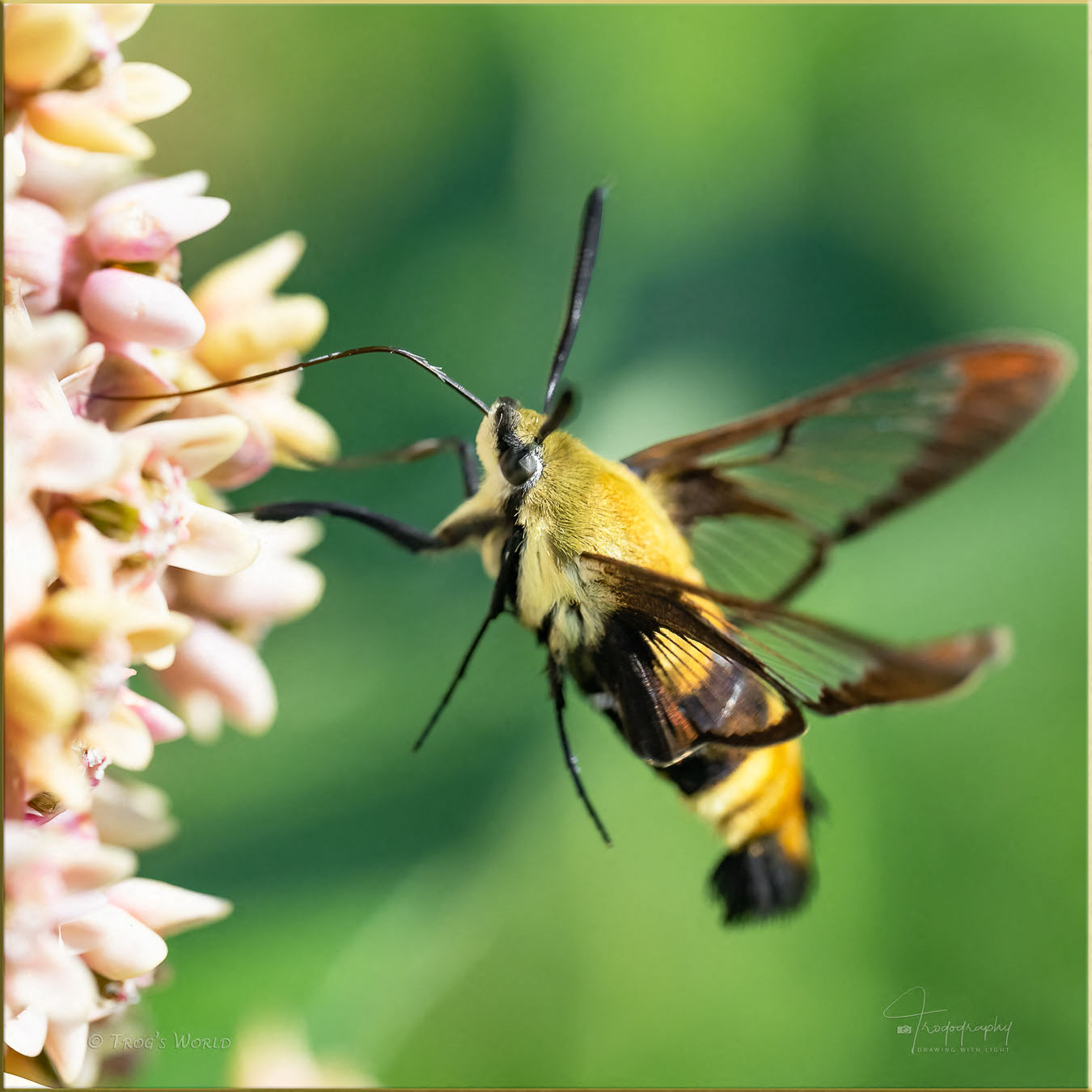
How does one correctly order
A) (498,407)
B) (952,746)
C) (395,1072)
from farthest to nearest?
(952,746) < (395,1072) < (498,407)

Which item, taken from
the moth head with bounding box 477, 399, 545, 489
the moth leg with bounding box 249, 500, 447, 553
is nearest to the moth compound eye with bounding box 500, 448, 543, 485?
the moth head with bounding box 477, 399, 545, 489

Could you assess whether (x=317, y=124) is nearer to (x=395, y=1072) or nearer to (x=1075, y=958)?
(x=395, y=1072)

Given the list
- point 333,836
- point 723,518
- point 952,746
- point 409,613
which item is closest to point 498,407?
point 723,518

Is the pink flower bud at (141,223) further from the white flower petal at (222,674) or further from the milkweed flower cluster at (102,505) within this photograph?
the white flower petal at (222,674)

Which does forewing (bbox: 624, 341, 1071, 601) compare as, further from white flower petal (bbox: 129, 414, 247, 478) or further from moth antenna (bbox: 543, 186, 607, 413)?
white flower petal (bbox: 129, 414, 247, 478)

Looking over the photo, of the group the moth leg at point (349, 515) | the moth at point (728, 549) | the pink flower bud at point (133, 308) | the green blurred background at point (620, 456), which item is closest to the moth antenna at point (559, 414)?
the moth at point (728, 549)

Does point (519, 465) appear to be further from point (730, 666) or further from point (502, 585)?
point (730, 666)
